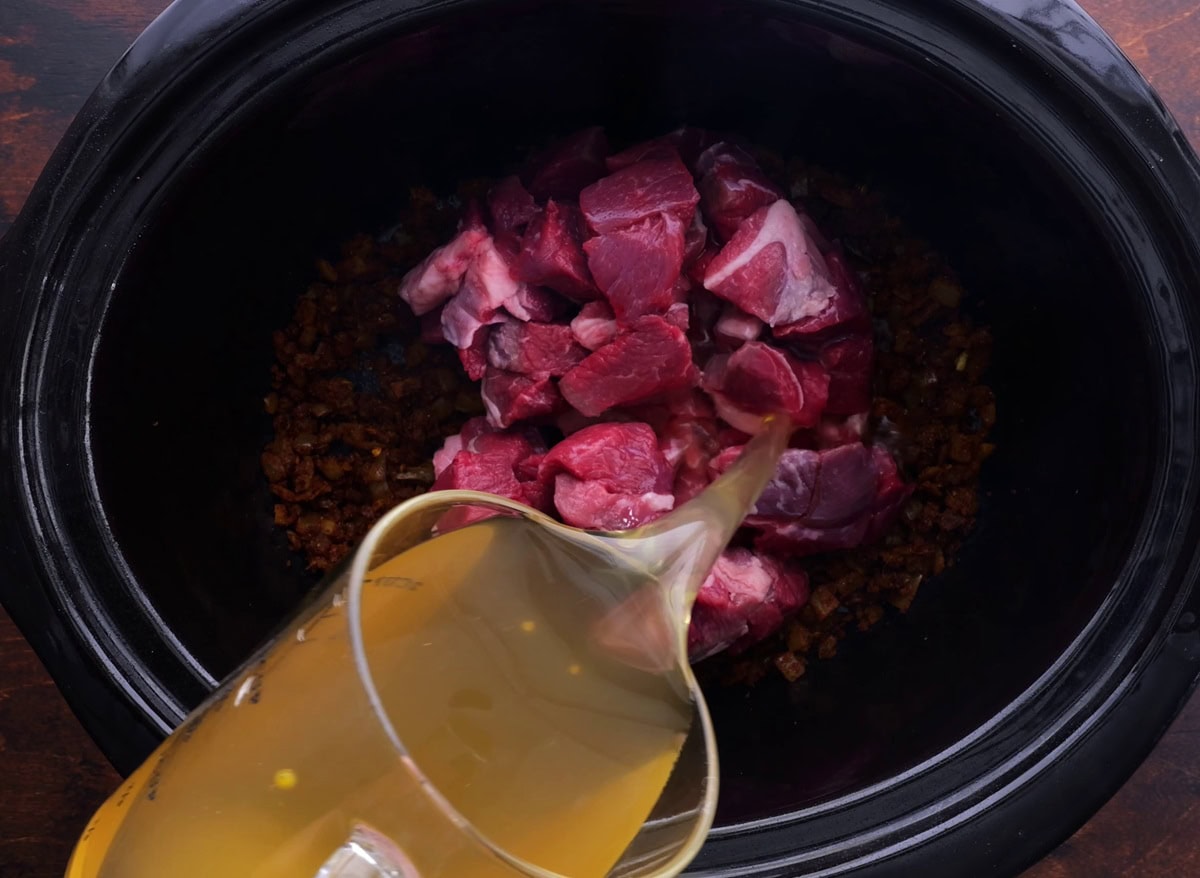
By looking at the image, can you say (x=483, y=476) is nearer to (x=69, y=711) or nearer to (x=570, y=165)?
(x=570, y=165)

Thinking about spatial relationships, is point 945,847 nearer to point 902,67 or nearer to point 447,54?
point 902,67

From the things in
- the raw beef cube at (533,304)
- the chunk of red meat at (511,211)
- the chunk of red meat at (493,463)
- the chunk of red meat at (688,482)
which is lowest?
the chunk of red meat at (688,482)

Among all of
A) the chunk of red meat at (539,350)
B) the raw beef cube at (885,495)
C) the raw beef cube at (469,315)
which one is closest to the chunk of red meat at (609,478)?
the chunk of red meat at (539,350)

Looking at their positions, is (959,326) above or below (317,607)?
below

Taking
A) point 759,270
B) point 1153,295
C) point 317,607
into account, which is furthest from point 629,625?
point 1153,295

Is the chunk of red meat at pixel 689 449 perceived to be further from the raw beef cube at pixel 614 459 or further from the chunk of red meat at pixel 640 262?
the chunk of red meat at pixel 640 262

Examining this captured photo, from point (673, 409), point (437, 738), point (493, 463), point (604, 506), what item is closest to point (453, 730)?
point (437, 738)

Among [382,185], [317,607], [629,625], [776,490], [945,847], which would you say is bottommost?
[945,847]
